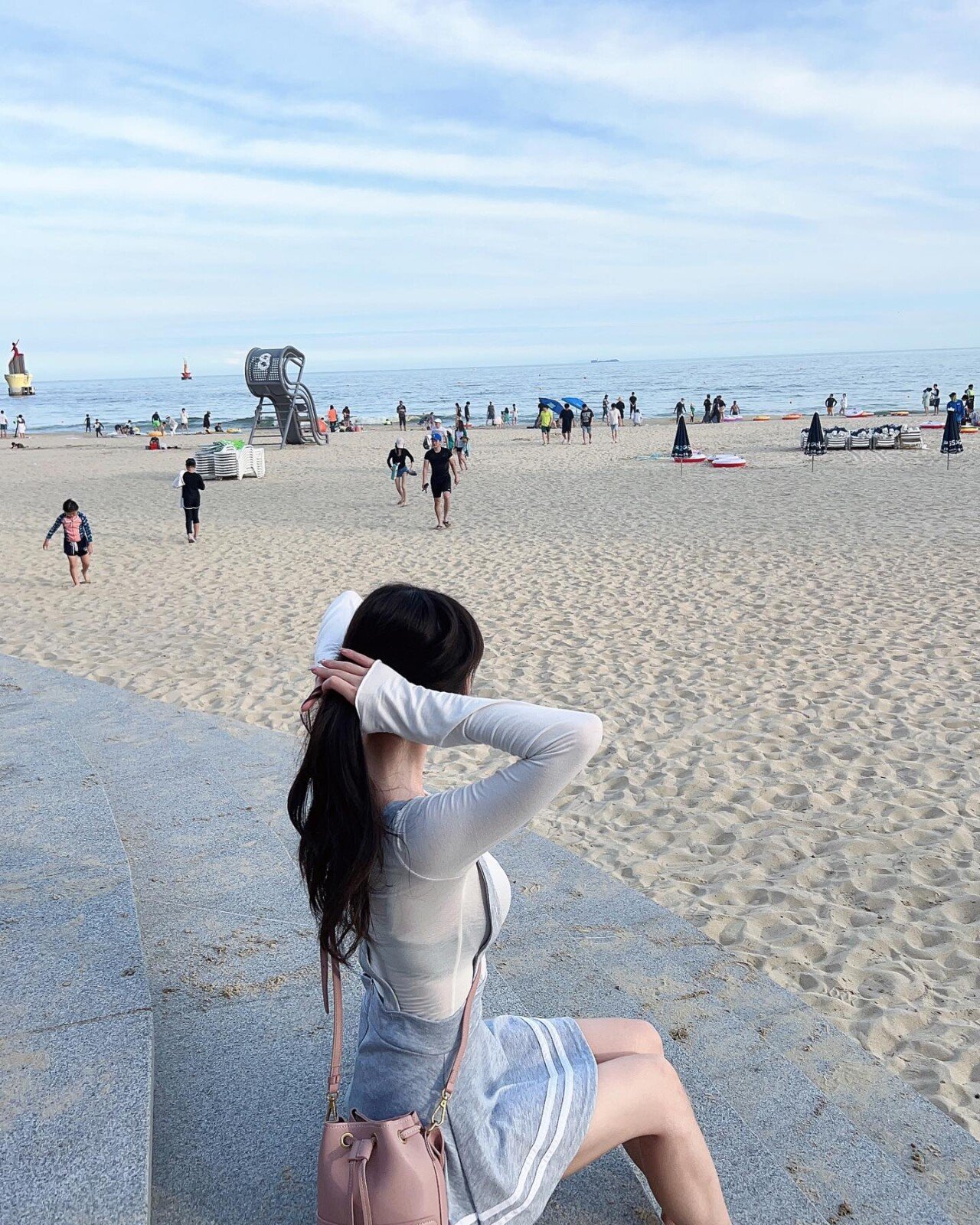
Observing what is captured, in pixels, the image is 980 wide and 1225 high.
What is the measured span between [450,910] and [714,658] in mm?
6619

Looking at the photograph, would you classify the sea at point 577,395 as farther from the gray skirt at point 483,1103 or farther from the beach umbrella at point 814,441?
the gray skirt at point 483,1103

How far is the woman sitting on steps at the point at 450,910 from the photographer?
1.73 metres

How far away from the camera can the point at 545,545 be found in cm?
1437

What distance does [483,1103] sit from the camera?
194 cm

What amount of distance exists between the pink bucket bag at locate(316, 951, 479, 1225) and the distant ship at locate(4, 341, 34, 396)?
299ft

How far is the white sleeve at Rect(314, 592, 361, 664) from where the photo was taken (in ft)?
6.85

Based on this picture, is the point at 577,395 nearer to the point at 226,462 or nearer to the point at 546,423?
the point at 546,423

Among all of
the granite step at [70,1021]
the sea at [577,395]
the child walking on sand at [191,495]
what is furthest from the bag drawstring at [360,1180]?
the sea at [577,395]

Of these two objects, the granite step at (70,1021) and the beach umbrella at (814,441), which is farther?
the beach umbrella at (814,441)

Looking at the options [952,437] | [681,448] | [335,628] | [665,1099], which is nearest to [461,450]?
[681,448]

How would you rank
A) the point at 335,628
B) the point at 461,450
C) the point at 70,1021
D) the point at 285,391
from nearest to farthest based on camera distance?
the point at 335,628, the point at 70,1021, the point at 461,450, the point at 285,391

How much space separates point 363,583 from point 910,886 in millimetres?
8616

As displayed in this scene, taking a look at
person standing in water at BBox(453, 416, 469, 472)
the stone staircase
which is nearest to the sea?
person standing in water at BBox(453, 416, 469, 472)

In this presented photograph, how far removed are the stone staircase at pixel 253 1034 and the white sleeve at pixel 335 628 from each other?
1.15 meters
